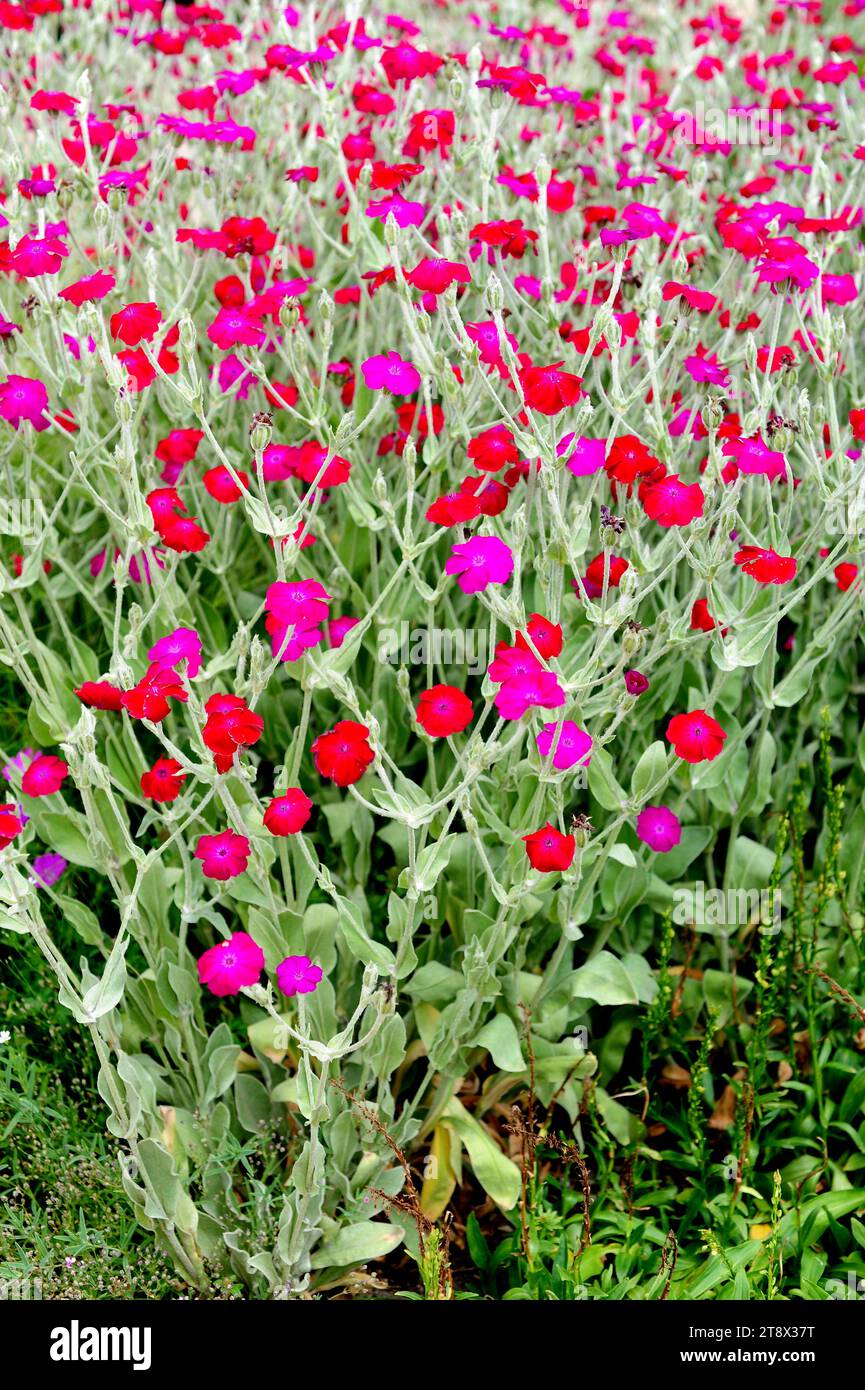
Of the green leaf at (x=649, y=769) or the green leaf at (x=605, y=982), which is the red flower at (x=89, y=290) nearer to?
the green leaf at (x=649, y=769)

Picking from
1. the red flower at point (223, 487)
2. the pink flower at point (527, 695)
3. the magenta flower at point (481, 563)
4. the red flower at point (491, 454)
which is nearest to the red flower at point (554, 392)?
the red flower at point (491, 454)

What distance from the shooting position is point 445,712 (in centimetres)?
235

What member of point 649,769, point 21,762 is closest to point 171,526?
point 21,762

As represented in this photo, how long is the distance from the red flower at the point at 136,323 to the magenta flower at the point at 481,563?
29.8 inches

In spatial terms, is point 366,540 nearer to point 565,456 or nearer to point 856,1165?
point 565,456

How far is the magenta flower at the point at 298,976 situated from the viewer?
222 cm

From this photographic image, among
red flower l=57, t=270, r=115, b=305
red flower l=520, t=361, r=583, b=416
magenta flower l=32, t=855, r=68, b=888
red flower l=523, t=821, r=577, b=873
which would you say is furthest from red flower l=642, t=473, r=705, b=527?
magenta flower l=32, t=855, r=68, b=888

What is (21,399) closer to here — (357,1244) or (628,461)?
(628,461)

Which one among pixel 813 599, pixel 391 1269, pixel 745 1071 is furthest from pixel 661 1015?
pixel 813 599

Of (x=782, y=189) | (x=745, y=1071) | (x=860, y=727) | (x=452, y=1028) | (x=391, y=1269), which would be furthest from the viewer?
(x=782, y=189)

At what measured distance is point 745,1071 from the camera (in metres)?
2.95

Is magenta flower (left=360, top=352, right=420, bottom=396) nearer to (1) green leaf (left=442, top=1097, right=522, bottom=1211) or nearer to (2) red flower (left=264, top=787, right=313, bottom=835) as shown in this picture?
(2) red flower (left=264, top=787, right=313, bottom=835)

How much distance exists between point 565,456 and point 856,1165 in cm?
159
